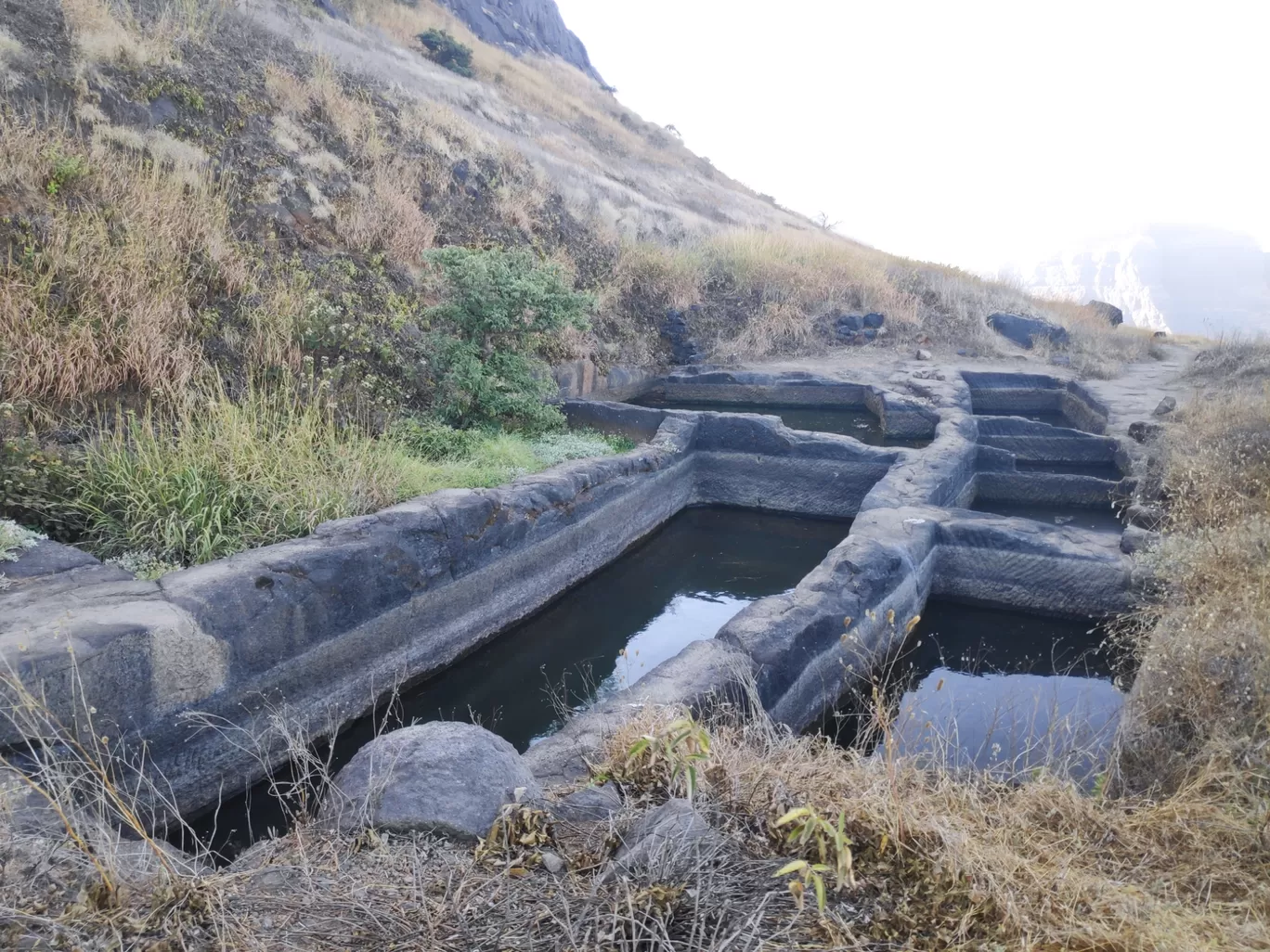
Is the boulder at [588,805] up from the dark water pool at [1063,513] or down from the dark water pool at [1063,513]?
down

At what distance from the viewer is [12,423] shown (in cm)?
498

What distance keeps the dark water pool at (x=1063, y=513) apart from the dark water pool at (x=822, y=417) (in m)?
1.60

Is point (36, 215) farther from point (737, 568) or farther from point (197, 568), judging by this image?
point (737, 568)

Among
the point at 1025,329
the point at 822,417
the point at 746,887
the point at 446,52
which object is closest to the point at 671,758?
the point at 746,887

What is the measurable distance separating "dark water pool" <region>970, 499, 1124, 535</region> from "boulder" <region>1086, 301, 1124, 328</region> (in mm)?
13225

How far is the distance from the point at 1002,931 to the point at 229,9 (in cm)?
1526

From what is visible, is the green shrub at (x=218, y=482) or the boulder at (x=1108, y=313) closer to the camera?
the green shrub at (x=218, y=482)

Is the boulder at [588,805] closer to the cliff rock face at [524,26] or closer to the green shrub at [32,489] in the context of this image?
the green shrub at [32,489]

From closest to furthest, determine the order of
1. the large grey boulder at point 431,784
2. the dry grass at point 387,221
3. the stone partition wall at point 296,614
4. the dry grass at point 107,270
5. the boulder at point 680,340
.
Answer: the large grey boulder at point 431,784 → the stone partition wall at point 296,614 → the dry grass at point 107,270 → the dry grass at point 387,221 → the boulder at point 680,340

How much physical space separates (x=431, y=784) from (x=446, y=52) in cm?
2235

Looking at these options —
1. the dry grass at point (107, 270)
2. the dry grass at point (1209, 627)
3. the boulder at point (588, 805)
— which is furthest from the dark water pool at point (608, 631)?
the dry grass at point (107, 270)

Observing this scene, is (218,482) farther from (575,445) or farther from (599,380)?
(599,380)

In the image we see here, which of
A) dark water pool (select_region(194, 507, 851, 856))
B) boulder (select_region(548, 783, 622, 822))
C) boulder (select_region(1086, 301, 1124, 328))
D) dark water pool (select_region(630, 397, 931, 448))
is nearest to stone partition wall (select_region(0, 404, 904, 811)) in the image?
dark water pool (select_region(194, 507, 851, 856))

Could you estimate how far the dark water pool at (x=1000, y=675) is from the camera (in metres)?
4.67
